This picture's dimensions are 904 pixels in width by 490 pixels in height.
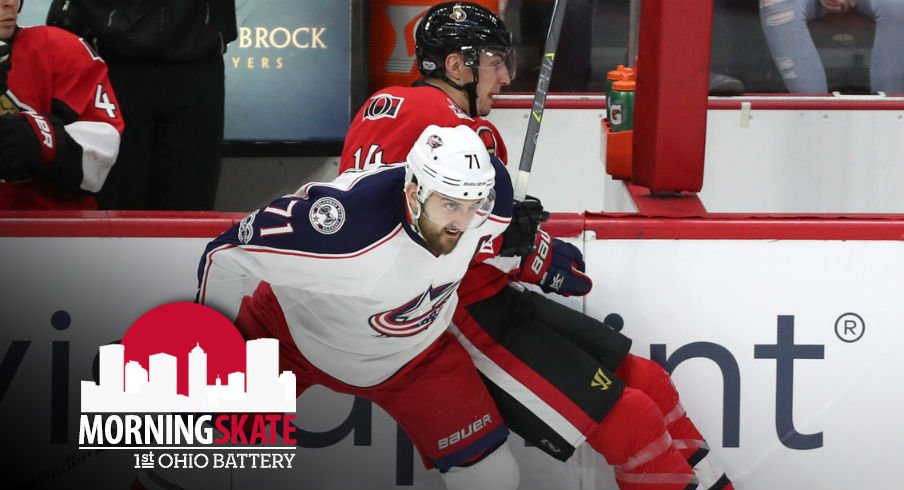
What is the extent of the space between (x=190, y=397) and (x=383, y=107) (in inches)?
28.0

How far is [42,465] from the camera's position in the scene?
2846 mm

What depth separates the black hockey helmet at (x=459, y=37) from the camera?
290 centimetres

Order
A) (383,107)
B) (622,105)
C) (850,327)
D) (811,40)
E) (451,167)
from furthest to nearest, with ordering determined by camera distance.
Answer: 1. (811,40)
2. (622,105)
3. (850,327)
4. (383,107)
5. (451,167)

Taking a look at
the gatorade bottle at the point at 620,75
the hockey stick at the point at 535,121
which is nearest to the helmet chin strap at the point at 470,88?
the hockey stick at the point at 535,121

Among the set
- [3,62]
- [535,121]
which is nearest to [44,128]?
[3,62]

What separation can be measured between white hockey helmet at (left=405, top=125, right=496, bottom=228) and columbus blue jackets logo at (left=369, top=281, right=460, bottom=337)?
215mm

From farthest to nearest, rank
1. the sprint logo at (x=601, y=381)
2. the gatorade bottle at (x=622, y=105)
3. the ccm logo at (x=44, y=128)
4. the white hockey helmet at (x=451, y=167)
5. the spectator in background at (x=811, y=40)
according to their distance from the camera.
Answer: the spectator in background at (x=811, y=40)
the gatorade bottle at (x=622, y=105)
the ccm logo at (x=44, y=128)
the sprint logo at (x=601, y=381)
the white hockey helmet at (x=451, y=167)

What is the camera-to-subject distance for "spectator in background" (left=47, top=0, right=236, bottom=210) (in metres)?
3.77

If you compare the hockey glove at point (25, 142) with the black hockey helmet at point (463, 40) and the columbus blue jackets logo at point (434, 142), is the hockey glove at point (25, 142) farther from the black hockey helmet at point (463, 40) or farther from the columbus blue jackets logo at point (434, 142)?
the columbus blue jackets logo at point (434, 142)

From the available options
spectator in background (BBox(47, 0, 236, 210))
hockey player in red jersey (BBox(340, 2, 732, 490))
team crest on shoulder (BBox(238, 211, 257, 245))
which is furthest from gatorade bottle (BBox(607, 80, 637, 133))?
team crest on shoulder (BBox(238, 211, 257, 245))

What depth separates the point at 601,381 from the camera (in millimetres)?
2600

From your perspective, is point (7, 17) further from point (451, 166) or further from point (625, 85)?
point (625, 85)

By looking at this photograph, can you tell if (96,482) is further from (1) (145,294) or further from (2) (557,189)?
(2) (557,189)

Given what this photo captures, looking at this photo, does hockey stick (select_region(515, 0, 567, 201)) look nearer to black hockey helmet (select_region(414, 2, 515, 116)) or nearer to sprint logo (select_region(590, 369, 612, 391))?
black hockey helmet (select_region(414, 2, 515, 116))
